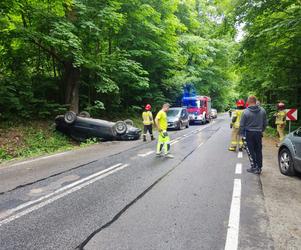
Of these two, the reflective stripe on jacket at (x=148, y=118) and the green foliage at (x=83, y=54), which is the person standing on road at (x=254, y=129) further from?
the green foliage at (x=83, y=54)

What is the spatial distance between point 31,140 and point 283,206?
444 inches

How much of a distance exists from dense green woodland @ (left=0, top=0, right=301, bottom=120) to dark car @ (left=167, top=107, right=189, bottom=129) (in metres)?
3.66

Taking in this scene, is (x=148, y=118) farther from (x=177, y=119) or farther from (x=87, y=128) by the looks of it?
(x=177, y=119)

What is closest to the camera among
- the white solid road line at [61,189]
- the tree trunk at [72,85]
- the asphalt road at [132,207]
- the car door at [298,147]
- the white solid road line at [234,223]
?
the white solid road line at [234,223]

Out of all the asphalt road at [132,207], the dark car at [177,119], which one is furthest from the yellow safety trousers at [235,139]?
the dark car at [177,119]

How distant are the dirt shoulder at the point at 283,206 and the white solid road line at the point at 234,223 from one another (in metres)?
0.49

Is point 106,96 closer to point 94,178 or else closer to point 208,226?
point 94,178

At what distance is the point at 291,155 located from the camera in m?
7.49

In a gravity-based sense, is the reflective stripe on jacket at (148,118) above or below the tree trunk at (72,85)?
below

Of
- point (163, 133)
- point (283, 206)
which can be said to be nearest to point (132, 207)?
point (283, 206)

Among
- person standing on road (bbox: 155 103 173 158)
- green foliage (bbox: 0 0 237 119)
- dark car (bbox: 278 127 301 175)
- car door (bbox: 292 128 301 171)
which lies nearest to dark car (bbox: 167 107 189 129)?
green foliage (bbox: 0 0 237 119)

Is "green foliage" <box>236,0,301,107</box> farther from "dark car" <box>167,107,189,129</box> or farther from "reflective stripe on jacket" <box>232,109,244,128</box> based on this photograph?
"dark car" <box>167,107,189,129</box>

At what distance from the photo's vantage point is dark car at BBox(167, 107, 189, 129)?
22.7 metres

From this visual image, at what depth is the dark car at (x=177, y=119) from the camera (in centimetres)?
2271
